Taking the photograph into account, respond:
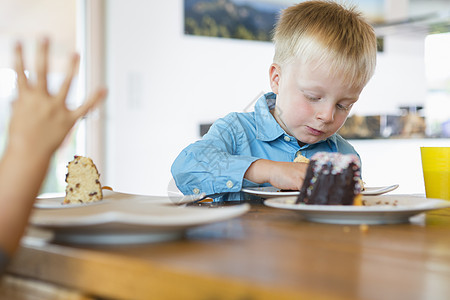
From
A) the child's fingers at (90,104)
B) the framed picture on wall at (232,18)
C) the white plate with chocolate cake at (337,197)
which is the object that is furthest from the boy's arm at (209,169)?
the framed picture on wall at (232,18)

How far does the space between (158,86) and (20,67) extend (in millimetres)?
3141

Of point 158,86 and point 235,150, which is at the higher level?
point 158,86

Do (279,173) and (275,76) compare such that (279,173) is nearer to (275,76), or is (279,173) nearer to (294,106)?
(294,106)

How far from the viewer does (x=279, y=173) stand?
1.22 meters

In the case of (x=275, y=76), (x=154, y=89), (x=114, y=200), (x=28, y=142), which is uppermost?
(x=154, y=89)

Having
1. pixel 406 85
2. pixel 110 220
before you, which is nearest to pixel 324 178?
pixel 110 220

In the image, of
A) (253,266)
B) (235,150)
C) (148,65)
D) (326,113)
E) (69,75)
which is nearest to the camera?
(253,266)

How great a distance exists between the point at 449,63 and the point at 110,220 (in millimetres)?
4909

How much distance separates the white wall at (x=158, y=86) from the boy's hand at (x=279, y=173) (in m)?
2.41

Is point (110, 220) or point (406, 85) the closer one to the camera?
point (110, 220)

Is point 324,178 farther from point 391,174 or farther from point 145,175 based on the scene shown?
point 391,174

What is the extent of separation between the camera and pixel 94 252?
0.53m

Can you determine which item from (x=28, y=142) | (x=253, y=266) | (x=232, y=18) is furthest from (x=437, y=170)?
(x=232, y=18)

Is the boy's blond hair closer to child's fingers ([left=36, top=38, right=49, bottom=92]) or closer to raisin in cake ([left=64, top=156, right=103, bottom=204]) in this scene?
raisin in cake ([left=64, top=156, right=103, bottom=204])
